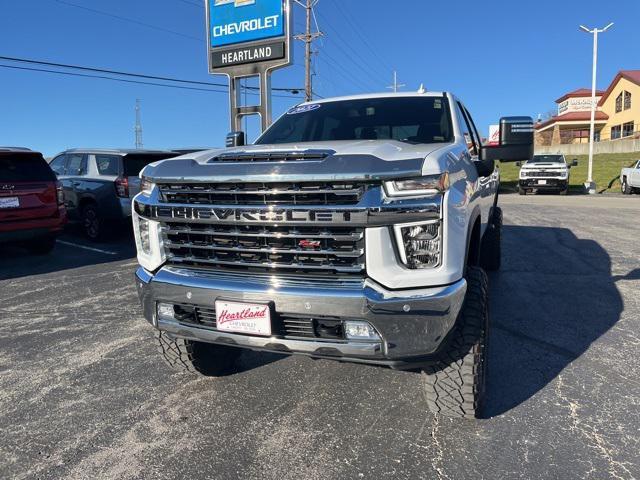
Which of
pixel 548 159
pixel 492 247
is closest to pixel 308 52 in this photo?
pixel 548 159

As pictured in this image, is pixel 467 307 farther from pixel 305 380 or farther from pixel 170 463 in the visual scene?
pixel 170 463

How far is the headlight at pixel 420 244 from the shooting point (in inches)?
95.7

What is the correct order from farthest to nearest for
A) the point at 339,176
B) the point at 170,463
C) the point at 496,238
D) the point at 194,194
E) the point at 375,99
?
1. the point at 496,238
2. the point at 375,99
3. the point at 194,194
4. the point at 170,463
5. the point at 339,176

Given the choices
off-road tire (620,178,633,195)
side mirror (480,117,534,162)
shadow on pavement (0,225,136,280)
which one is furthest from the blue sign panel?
off-road tire (620,178,633,195)

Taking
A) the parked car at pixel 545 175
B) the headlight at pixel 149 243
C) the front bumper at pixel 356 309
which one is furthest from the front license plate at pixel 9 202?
the parked car at pixel 545 175

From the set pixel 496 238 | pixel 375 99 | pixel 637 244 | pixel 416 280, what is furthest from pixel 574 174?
pixel 416 280

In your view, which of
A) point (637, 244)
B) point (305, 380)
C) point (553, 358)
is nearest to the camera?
point (305, 380)

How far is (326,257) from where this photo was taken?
8.40ft

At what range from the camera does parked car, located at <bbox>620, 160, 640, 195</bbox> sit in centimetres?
2144

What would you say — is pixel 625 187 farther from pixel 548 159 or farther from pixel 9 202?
pixel 9 202

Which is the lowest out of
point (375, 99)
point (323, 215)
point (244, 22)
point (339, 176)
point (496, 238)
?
point (496, 238)

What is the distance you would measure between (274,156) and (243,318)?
0.85 metres

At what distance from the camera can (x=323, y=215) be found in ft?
8.14

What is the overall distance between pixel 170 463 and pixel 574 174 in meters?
34.3
